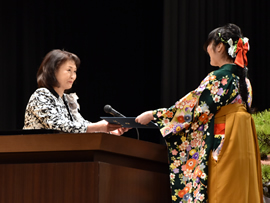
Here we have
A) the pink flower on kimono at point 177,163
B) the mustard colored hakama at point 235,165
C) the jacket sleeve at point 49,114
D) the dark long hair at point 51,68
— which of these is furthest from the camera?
the dark long hair at point 51,68

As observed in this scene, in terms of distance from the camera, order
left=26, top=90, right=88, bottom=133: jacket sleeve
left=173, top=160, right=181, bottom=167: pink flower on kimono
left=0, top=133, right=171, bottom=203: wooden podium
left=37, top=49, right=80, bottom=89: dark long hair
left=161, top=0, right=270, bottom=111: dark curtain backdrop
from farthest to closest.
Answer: left=161, top=0, right=270, bottom=111: dark curtain backdrop < left=37, top=49, right=80, bottom=89: dark long hair < left=26, top=90, right=88, bottom=133: jacket sleeve < left=173, top=160, right=181, bottom=167: pink flower on kimono < left=0, top=133, right=171, bottom=203: wooden podium

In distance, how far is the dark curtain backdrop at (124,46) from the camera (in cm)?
386

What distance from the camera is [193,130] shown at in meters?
2.24

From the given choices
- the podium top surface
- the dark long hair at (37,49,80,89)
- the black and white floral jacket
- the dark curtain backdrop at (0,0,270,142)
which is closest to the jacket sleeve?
the black and white floral jacket

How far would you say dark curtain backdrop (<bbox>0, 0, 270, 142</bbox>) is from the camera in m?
3.86

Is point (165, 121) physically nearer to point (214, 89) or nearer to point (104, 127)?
point (214, 89)

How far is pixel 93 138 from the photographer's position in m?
1.88

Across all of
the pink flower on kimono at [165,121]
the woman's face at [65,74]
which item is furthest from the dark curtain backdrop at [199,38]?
the pink flower on kimono at [165,121]

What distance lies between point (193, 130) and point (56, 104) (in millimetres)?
809

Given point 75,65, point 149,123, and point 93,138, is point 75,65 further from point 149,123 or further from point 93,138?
point 93,138

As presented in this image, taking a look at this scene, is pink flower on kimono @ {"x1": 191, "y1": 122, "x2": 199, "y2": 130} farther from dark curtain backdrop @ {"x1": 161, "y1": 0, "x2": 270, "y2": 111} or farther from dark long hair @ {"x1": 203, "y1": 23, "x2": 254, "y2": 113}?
dark curtain backdrop @ {"x1": 161, "y1": 0, "x2": 270, "y2": 111}

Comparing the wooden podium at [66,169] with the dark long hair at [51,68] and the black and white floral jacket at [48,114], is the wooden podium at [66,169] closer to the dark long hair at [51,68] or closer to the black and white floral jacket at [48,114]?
the black and white floral jacket at [48,114]

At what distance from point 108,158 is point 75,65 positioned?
1.07 metres

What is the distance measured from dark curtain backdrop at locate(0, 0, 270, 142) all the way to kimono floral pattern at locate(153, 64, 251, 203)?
5.10 feet
